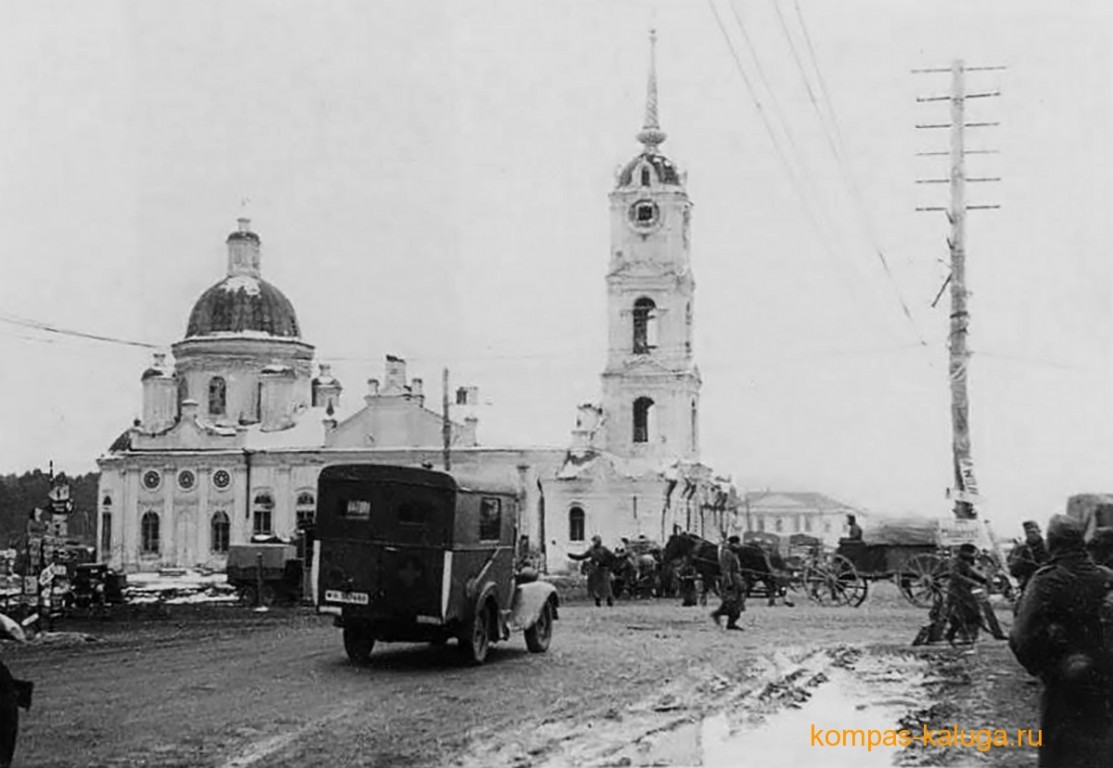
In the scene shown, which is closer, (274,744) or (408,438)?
(274,744)

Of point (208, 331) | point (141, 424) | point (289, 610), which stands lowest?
point (289, 610)

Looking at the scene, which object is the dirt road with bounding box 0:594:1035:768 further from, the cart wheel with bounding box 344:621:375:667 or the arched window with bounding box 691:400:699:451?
the arched window with bounding box 691:400:699:451

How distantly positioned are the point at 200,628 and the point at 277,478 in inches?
1488

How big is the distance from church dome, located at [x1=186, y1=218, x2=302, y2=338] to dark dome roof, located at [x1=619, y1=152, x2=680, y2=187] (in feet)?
57.1

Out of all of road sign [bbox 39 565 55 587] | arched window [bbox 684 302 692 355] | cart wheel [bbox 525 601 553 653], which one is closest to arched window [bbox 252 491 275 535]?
arched window [bbox 684 302 692 355]

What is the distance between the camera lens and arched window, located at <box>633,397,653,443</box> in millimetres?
59000

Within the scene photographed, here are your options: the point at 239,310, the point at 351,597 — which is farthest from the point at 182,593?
the point at 239,310

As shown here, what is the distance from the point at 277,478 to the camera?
203 feet

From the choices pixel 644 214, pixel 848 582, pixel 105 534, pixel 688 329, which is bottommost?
pixel 848 582

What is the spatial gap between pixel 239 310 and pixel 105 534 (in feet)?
36.2

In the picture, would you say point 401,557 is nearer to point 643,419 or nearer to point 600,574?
point 600,574

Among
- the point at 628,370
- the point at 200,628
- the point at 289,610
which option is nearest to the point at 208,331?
the point at 628,370

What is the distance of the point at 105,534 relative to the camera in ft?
205

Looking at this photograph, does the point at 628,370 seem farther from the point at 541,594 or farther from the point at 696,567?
the point at 541,594
